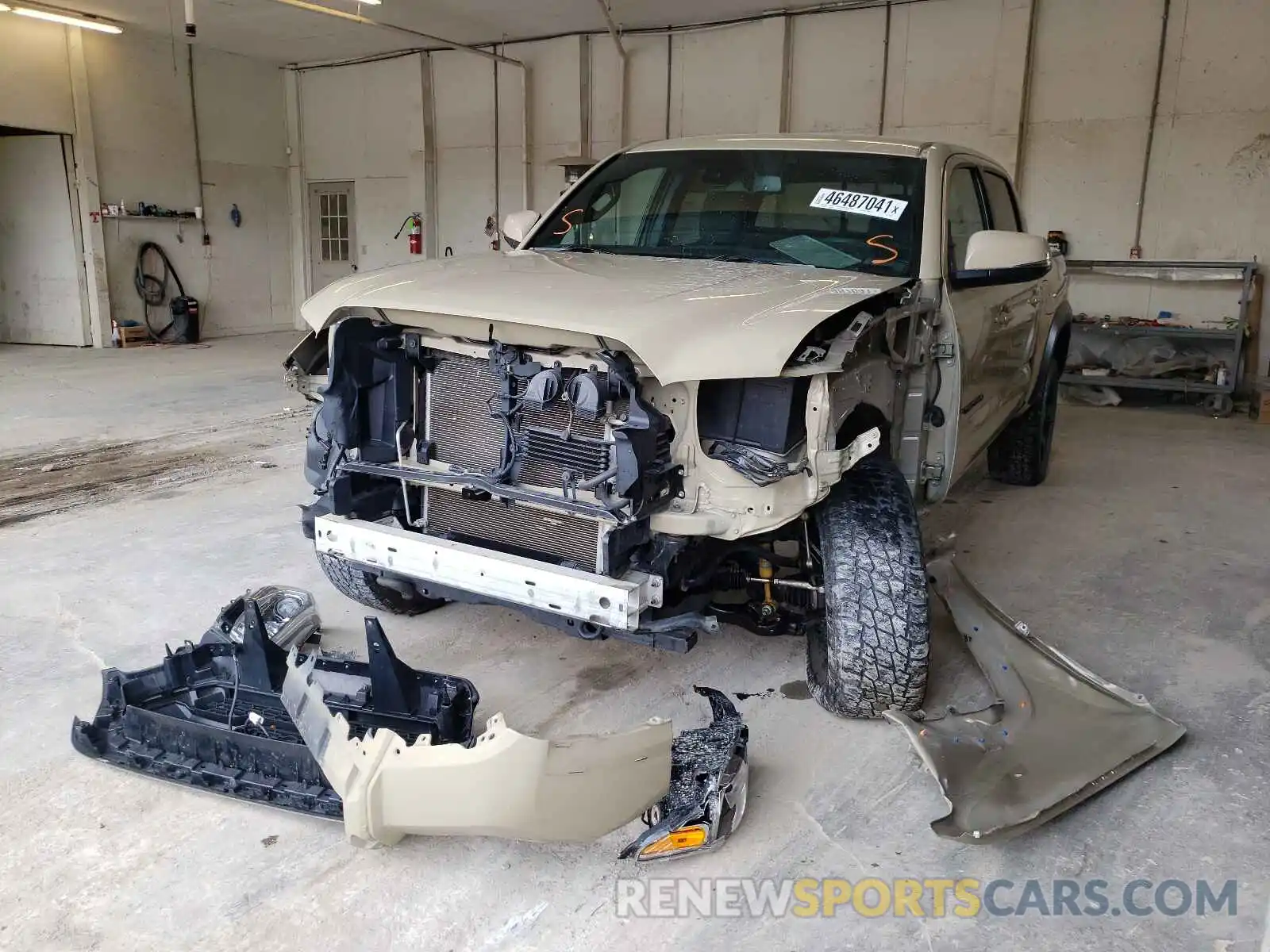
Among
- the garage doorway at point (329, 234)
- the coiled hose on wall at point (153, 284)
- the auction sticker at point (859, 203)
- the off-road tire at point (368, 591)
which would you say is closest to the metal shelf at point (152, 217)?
the coiled hose on wall at point (153, 284)

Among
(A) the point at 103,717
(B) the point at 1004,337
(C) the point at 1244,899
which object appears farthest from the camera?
(B) the point at 1004,337

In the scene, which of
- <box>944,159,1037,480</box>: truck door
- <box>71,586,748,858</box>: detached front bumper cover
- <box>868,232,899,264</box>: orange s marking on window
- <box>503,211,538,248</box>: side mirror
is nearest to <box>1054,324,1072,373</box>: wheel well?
<box>944,159,1037,480</box>: truck door

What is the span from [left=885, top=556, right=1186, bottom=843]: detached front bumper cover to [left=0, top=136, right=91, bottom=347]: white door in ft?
41.1

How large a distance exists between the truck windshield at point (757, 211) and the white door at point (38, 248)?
35.7ft

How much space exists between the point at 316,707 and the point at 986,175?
3.60 metres

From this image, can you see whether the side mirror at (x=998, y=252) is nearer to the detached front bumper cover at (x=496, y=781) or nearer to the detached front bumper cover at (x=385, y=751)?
the detached front bumper cover at (x=385, y=751)

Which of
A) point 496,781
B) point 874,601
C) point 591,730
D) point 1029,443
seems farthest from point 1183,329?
point 496,781

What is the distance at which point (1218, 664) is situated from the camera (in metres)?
3.31

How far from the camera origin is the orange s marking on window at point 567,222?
3.81m

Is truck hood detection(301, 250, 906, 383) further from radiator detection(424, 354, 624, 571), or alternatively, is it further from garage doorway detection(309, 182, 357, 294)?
garage doorway detection(309, 182, 357, 294)

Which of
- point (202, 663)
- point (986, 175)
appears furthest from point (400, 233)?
point (202, 663)

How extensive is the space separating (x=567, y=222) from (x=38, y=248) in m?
11.5

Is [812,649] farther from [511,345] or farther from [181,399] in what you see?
[181,399]

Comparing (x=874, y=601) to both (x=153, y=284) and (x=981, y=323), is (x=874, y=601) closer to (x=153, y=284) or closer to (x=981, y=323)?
(x=981, y=323)
